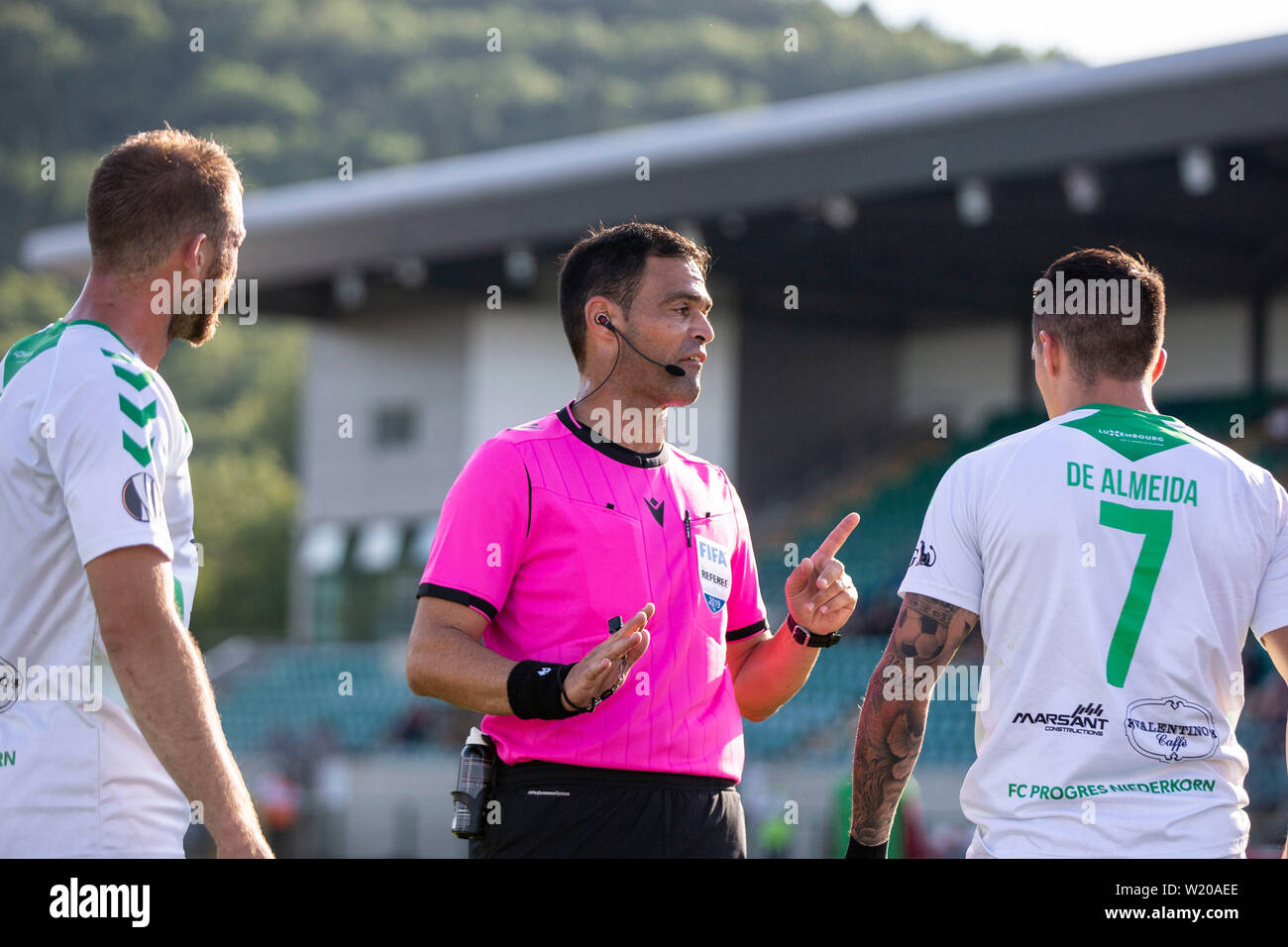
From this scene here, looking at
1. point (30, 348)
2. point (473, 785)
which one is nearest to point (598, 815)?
point (473, 785)

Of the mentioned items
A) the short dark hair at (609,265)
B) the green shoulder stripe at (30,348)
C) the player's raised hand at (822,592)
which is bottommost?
the player's raised hand at (822,592)

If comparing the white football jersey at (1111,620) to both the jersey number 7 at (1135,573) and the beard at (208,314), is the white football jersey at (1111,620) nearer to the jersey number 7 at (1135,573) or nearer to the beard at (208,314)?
the jersey number 7 at (1135,573)

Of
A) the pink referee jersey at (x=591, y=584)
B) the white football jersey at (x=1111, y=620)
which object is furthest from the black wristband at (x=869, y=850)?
the pink referee jersey at (x=591, y=584)

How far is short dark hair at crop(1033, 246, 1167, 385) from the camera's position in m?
3.37

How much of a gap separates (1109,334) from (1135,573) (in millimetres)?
563

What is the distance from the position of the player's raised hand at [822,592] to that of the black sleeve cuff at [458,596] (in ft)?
2.40

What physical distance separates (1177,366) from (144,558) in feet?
76.2

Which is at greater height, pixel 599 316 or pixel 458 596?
pixel 599 316

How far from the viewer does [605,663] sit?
10.3ft

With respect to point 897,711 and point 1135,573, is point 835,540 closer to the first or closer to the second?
point 897,711

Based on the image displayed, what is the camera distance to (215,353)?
240 feet

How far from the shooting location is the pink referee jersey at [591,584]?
3.44m

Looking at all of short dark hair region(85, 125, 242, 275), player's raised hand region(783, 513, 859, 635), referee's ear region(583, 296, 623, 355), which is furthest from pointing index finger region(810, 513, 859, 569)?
short dark hair region(85, 125, 242, 275)
